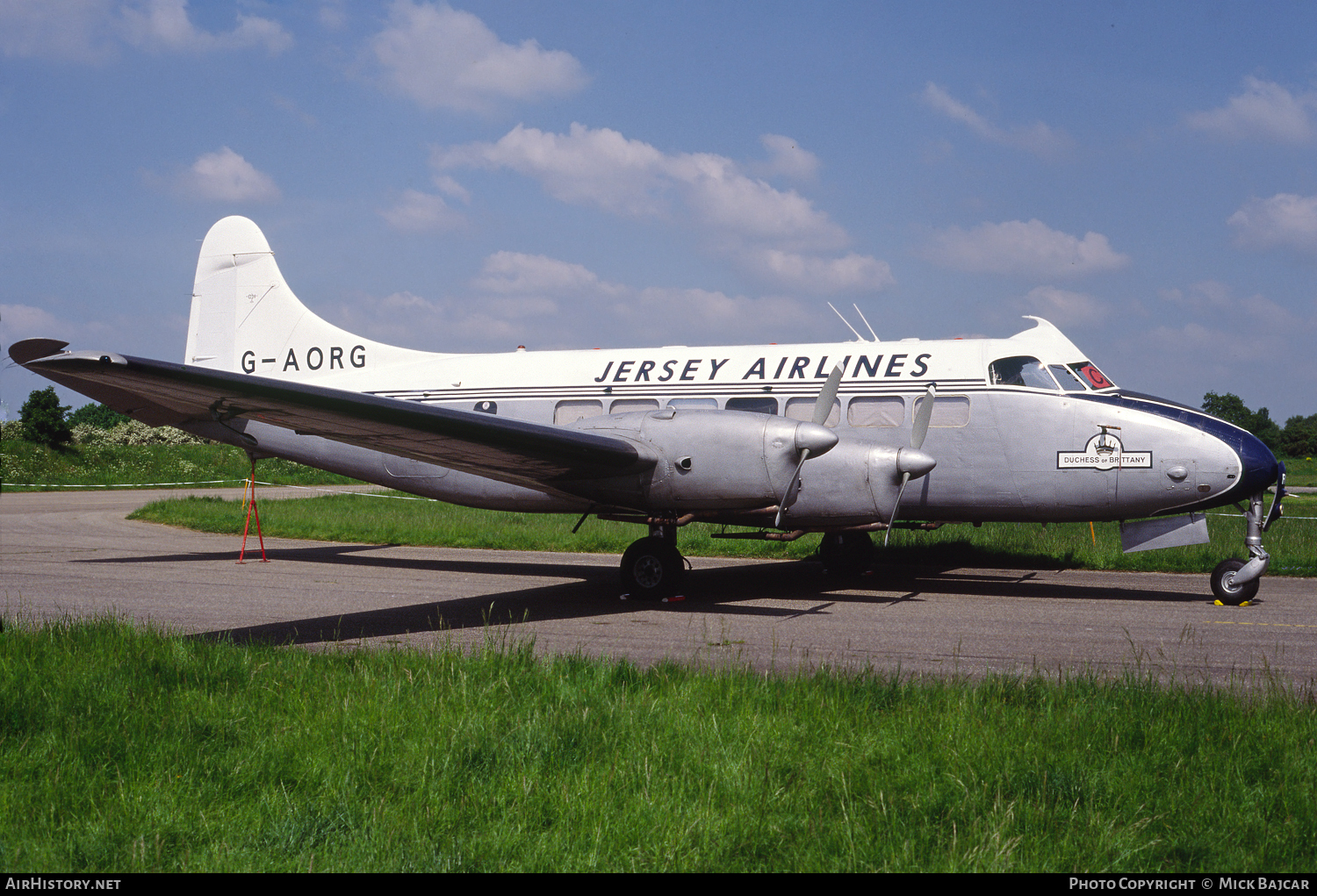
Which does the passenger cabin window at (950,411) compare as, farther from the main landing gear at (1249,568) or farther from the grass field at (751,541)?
the grass field at (751,541)

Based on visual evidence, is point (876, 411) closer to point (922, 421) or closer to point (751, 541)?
point (922, 421)

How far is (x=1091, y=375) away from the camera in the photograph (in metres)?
12.4

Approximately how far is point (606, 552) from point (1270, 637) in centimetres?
1110

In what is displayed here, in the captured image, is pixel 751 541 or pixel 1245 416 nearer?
pixel 751 541

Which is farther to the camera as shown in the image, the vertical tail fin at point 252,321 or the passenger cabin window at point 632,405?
the vertical tail fin at point 252,321

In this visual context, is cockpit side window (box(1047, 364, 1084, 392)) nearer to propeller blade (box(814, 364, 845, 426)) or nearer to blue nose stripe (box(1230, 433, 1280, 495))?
blue nose stripe (box(1230, 433, 1280, 495))

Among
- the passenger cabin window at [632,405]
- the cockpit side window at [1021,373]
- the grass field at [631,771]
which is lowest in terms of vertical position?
the grass field at [631,771]

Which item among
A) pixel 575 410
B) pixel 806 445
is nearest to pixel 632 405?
pixel 575 410

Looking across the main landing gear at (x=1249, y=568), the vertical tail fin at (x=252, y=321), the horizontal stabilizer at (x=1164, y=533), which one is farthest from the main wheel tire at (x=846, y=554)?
the vertical tail fin at (x=252, y=321)

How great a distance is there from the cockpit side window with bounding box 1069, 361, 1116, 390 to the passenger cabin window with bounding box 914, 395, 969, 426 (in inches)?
57.5

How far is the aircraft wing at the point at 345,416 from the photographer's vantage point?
288 inches

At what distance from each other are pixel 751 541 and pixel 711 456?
9.66 meters

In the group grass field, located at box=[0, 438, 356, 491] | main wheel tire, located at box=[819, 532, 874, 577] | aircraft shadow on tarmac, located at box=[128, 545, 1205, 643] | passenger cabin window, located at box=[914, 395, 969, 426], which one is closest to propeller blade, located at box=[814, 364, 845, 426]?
passenger cabin window, located at box=[914, 395, 969, 426]

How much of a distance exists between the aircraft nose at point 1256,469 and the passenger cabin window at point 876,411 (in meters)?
3.96
